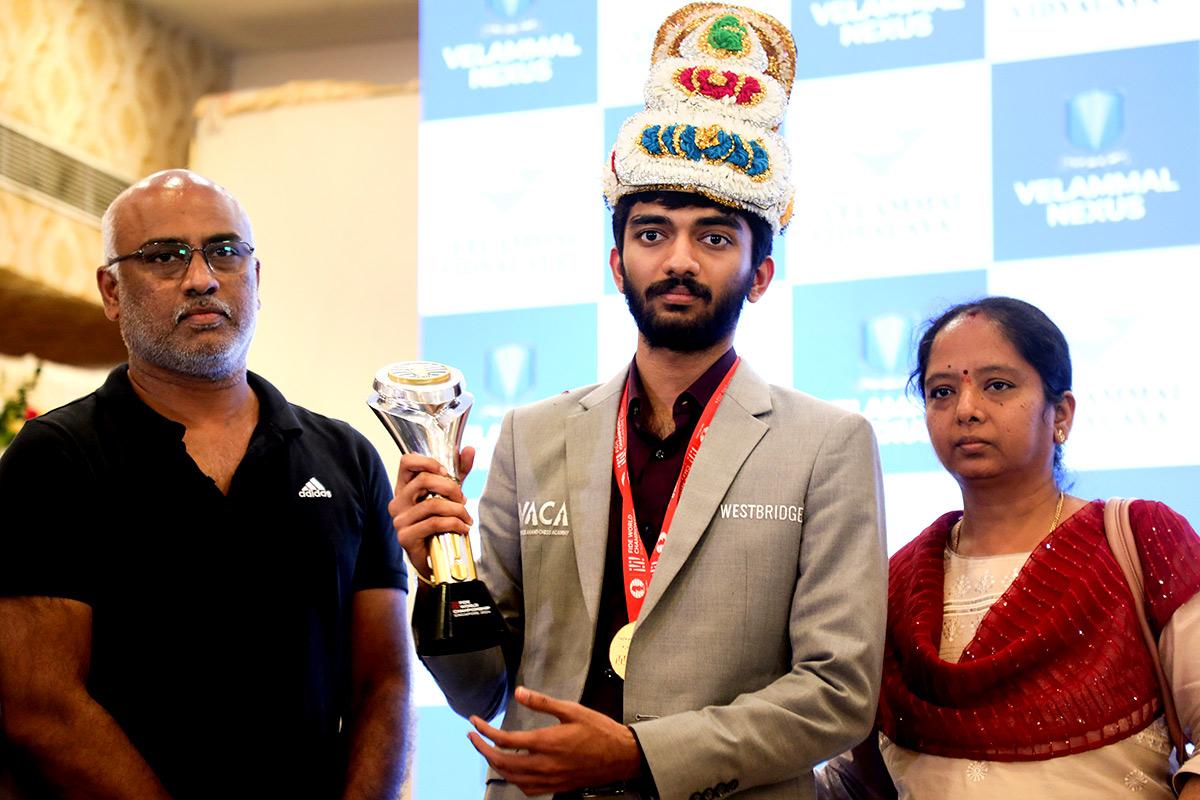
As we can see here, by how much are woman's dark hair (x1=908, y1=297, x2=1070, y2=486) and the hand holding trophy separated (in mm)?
952

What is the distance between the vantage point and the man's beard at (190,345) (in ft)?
9.09

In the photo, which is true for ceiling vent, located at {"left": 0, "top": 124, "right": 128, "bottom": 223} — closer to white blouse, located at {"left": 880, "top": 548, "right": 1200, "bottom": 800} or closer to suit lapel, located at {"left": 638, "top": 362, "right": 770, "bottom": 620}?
suit lapel, located at {"left": 638, "top": 362, "right": 770, "bottom": 620}

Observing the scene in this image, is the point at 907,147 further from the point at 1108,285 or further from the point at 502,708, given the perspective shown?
the point at 502,708

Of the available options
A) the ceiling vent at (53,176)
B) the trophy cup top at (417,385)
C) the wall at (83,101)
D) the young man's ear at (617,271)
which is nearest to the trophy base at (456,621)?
the trophy cup top at (417,385)

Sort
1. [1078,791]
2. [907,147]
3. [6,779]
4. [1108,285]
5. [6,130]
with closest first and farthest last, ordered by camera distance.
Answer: [1078,791]
[6,779]
[1108,285]
[907,147]
[6,130]

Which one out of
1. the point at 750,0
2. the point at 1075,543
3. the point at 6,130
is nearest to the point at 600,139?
the point at 750,0

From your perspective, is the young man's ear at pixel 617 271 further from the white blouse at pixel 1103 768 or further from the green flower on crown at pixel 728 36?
the white blouse at pixel 1103 768

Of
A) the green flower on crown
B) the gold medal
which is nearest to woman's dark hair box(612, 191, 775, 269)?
the green flower on crown

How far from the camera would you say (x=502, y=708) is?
8.32ft

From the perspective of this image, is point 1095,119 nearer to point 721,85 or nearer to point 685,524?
point 721,85

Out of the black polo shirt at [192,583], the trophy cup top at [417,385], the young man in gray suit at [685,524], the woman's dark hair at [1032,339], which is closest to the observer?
the young man in gray suit at [685,524]

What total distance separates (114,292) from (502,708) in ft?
3.82

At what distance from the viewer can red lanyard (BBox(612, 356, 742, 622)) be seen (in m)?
2.35

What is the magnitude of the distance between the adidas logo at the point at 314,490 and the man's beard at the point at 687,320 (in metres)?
0.74
